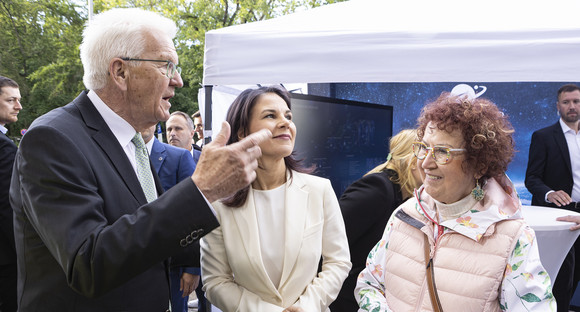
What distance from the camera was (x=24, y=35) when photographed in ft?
63.8

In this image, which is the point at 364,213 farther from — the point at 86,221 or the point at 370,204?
the point at 86,221

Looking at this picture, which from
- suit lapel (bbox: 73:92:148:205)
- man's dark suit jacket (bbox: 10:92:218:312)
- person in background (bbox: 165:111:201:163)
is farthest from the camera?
person in background (bbox: 165:111:201:163)

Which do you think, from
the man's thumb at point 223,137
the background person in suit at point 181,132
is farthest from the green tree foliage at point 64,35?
the man's thumb at point 223,137

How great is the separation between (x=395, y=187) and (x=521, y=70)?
1.14 metres

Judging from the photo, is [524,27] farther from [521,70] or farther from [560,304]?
[560,304]

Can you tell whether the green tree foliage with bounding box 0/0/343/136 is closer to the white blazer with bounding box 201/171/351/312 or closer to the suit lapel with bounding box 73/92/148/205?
the white blazer with bounding box 201/171/351/312

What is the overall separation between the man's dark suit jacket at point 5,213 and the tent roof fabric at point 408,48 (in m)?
1.80

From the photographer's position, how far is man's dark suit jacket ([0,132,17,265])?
3.46 m

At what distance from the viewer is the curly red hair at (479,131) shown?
190 centimetres

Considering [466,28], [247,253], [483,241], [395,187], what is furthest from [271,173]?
[466,28]

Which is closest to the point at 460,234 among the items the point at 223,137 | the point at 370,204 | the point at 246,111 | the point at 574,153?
the point at 370,204

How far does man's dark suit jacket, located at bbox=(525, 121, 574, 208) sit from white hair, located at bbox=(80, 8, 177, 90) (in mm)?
4507

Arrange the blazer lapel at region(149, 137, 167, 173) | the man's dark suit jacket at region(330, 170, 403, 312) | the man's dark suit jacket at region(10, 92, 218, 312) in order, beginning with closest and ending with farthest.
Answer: the man's dark suit jacket at region(10, 92, 218, 312)
the man's dark suit jacket at region(330, 170, 403, 312)
the blazer lapel at region(149, 137, 167, 173)

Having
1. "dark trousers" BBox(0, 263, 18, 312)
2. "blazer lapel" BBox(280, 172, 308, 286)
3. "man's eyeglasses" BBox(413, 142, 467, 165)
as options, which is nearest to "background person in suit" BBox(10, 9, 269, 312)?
"blazer lapel" BBox(280, 172, 308, 286)
